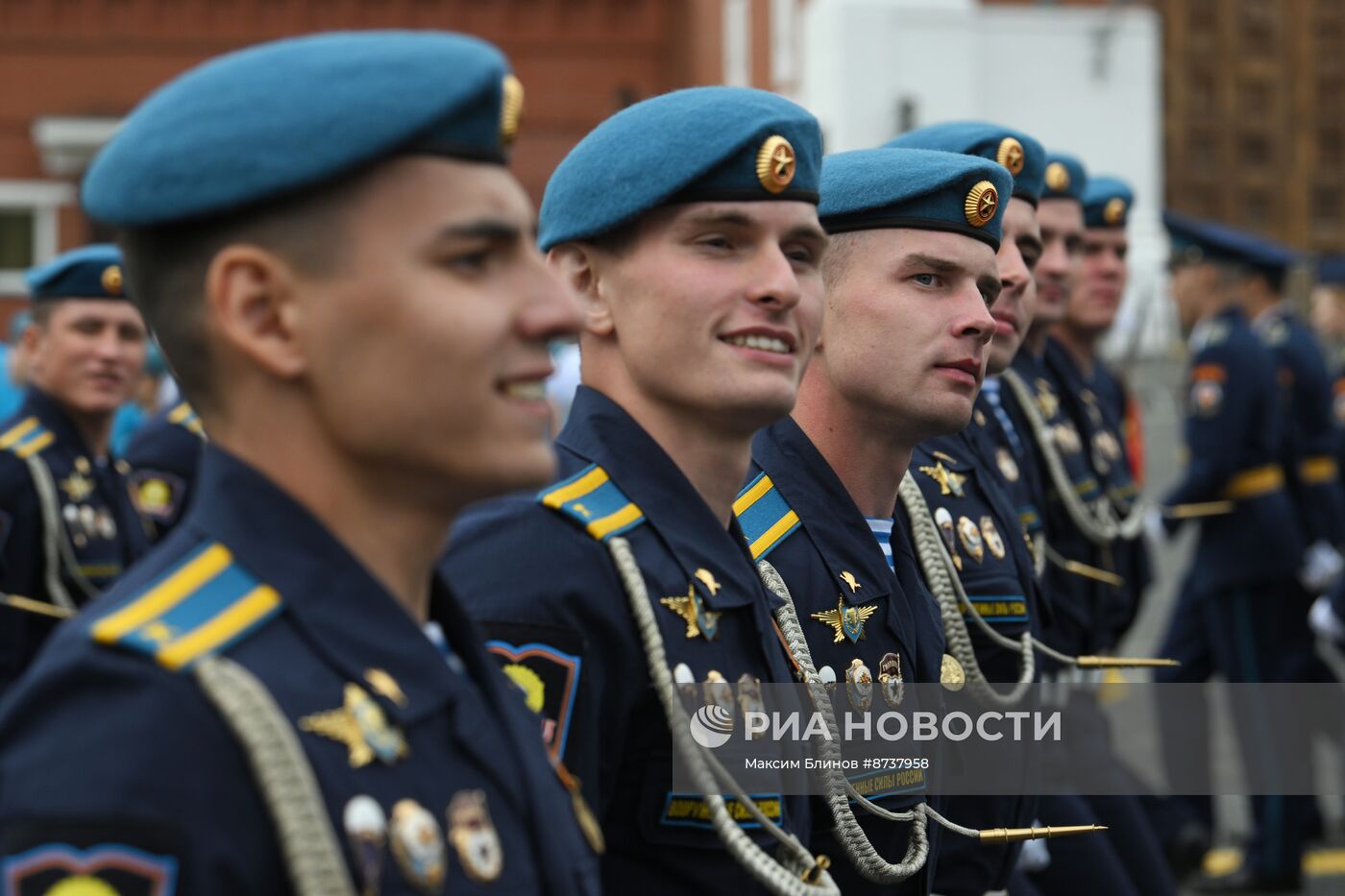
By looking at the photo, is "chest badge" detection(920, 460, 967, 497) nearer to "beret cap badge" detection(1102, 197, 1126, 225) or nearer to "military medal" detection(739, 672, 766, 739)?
"military medal" detection(739, 672, 766, 739)

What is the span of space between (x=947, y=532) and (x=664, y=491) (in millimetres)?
1383

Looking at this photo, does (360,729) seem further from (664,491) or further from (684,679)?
(664,491)

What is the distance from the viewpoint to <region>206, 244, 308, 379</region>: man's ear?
5.98 ft

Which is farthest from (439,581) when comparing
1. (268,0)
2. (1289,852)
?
(268,0)

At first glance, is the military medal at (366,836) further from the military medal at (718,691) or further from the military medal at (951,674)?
the military medal at (951,674)

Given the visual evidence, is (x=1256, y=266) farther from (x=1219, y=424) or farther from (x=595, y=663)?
(x=595, y=663)

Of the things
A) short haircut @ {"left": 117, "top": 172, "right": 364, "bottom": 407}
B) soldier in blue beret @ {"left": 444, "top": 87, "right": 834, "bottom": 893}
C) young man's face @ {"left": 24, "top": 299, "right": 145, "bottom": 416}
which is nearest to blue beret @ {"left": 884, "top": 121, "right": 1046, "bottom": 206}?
soldier in blue beret @ {"left": 444, "top": 87, "right": 834, "bottom": 893}

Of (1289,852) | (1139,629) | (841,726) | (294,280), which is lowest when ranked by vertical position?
(1139,629)

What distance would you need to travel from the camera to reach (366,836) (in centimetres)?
173

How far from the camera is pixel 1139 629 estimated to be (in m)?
11.6

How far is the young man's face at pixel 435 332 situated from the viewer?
6.00 ft

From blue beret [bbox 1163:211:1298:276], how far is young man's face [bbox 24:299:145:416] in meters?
4.14

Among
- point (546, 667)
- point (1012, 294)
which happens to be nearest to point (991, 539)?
point (1012, 294)

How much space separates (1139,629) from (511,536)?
9412mm
